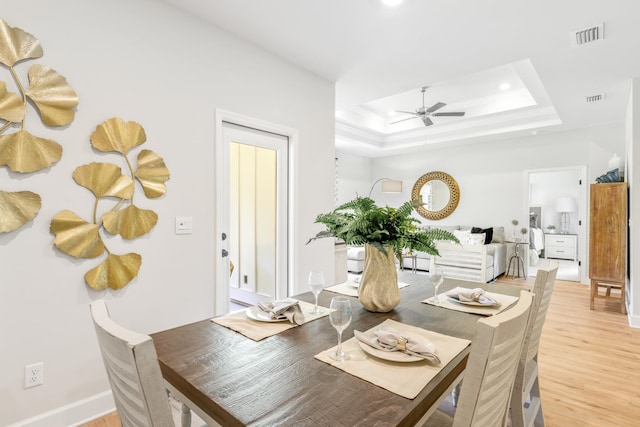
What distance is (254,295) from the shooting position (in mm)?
3217

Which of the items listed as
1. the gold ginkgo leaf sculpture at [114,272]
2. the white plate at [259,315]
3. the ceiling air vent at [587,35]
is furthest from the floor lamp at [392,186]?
the white plate at [259,315]

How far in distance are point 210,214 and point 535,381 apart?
2.34 m

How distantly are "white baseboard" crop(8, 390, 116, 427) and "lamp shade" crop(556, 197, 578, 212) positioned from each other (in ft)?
32.7

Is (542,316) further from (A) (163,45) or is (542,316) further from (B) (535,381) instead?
(A) (163,45)

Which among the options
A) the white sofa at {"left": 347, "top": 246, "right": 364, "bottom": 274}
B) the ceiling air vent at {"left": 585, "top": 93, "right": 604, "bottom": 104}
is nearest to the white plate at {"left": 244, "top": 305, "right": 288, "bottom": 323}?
the white sofa at {"left": 347, "top": 246, "right": 364, "bottom": 274}

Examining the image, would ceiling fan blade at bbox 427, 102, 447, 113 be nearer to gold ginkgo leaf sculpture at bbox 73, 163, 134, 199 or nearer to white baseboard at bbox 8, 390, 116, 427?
gold ginkgo leaf sculpture at bbox 73, 163, 134, 199

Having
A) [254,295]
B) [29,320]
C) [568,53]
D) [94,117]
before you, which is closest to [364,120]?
[568,53]

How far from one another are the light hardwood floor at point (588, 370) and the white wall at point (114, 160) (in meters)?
0.49

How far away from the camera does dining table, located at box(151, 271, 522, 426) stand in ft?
2.61

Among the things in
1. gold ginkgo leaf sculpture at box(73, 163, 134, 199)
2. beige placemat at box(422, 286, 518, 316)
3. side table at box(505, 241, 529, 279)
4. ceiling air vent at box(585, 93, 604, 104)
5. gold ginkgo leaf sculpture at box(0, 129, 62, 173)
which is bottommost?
side table at box(505, 241, 529, 279)

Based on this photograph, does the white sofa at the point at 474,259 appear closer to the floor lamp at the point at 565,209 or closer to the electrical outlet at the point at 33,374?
the floor lamp at the point at 565,209

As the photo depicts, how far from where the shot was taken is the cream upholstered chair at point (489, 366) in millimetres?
770

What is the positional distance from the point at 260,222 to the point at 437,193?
5.28 meters

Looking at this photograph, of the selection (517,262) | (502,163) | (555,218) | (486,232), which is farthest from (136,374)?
(555,218)
